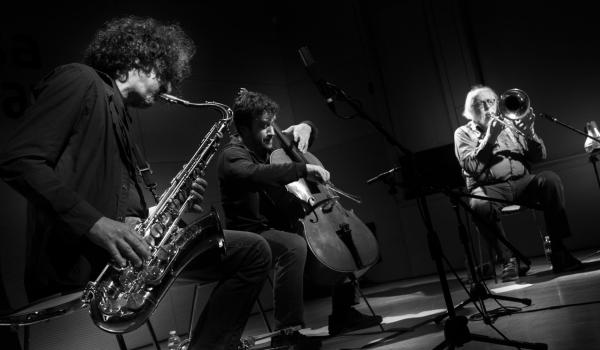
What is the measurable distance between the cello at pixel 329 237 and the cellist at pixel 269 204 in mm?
154

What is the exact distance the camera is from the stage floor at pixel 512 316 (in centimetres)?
241

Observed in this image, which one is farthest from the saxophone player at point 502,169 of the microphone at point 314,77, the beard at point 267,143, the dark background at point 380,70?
the microphone at point 314,77

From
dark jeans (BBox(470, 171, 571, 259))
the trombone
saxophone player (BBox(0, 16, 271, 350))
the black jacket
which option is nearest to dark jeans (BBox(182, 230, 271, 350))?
saxophone player (BBox(0, 16, 271, 350))

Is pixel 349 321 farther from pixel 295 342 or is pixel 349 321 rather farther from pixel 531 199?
pixel 531 199

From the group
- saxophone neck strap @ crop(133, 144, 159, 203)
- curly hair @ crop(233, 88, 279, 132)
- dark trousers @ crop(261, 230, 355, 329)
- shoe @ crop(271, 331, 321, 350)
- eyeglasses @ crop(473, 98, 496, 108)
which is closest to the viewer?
saxophone neck strap @ crop(133, 144, 159, 203)

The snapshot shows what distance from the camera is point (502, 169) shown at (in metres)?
4.77

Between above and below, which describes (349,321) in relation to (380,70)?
below

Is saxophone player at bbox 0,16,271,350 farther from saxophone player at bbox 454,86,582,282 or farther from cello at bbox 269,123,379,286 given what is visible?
→ saxophone player at bbox 454,86,582,282

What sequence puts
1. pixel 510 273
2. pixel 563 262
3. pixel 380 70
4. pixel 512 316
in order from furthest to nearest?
pixel 380 70, pixel 510 273, pixel 563 262, pixel 512 316

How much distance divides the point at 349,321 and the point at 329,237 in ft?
2.23

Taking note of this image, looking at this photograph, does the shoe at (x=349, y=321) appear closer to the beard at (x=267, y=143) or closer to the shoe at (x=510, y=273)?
the beard at (x=267, y=143)

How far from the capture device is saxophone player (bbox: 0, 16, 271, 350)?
168 cm

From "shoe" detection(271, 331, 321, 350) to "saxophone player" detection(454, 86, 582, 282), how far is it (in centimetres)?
209

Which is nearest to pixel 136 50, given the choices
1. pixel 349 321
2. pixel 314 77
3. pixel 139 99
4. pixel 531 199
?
pixel 139 99
